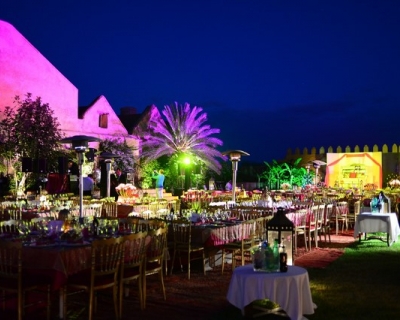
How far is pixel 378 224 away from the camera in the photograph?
10258mm

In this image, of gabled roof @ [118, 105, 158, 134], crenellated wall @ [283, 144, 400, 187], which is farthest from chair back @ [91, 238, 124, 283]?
gabled roof @ [118, 105, 158, 134]

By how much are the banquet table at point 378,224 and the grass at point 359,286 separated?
715 mm

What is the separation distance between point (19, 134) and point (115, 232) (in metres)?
11.1

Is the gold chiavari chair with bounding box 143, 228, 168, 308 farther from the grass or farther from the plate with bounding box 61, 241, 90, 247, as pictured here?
the grass

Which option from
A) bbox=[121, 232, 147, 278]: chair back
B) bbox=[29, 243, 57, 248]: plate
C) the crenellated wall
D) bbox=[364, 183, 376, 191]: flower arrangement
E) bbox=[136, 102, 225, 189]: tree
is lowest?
bbox=[121, 232, 147, 278]: chair back

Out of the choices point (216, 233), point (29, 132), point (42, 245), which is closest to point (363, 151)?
point (29, 132)

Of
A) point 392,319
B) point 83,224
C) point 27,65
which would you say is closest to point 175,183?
point 27,65

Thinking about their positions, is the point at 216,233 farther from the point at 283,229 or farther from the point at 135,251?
the point at 283,229

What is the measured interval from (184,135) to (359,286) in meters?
19.5

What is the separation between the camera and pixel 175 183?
24.3 metres

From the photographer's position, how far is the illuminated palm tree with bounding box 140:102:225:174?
82.1ft

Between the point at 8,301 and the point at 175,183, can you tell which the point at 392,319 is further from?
the point at 175,183

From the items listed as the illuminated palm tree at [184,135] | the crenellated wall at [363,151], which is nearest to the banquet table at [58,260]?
the crenellated wall at [363,151]

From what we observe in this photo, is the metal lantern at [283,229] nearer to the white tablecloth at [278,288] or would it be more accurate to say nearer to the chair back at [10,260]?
the white tablecloth at [278,288]
